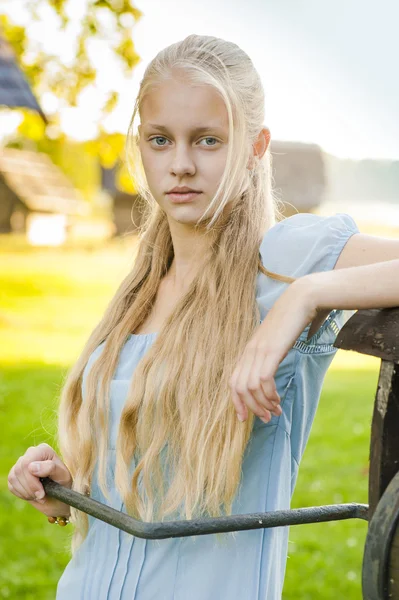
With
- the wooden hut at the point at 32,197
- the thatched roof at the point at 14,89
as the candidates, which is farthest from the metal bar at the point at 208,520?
the wooden hut at the point at 32,197

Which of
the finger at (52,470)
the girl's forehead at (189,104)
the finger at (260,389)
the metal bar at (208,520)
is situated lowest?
the metal bar at (208,520)

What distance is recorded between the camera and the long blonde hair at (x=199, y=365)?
1.84 metres

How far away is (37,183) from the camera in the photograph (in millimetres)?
29094

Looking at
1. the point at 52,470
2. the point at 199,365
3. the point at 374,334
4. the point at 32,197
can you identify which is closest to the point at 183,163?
the point at 199,365

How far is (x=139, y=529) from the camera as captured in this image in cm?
148

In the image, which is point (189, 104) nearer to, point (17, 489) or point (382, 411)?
point (382, 411)

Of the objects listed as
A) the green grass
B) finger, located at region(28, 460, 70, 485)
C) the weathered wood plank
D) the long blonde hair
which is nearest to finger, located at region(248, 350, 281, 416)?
the weathered wood plank

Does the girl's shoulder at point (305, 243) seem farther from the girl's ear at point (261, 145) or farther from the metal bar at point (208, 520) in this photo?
the metal bar at point (208, 520)

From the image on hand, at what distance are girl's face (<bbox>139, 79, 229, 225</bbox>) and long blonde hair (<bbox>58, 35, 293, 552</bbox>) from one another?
0.02 metres

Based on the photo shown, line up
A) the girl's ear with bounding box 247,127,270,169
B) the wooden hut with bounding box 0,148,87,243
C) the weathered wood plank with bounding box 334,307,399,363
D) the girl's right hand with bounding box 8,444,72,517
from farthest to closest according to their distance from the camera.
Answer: the wooden hut with bounding box 0,148,87,243 → the girl's ear with bounding box 247,127,270,169 → the girl's right hand with bounding box 8,444,72,517 → the weathered wood plank with bounding box 334,307,399,363

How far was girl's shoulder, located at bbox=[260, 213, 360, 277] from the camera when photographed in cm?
180

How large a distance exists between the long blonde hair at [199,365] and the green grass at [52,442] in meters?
0.44

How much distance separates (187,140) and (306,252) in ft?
1.18

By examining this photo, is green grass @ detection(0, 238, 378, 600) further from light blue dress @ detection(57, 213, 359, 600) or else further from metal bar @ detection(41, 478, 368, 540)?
metal bar @ detection(41, 478, 368, 540)
